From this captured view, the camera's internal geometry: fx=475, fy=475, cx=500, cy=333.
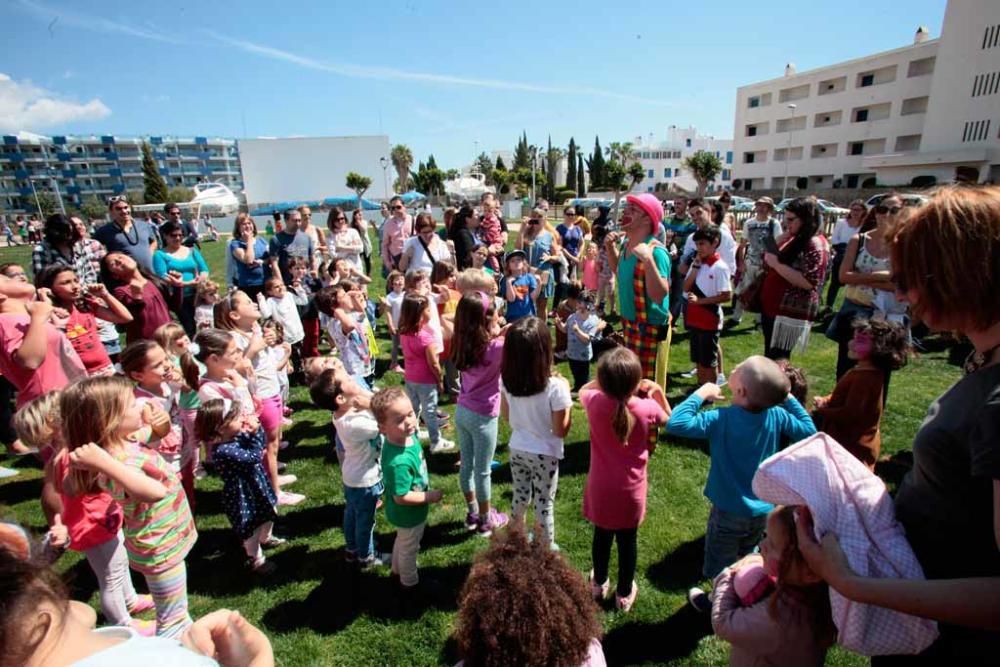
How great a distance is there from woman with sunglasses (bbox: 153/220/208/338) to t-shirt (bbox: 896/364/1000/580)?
7099 millimetres

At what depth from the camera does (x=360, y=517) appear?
3195 mm

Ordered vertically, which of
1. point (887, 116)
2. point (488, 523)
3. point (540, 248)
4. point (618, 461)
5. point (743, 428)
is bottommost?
point (488, 523)

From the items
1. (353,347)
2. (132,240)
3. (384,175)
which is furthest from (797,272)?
(384,175)

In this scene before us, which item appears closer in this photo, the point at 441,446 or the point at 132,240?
the point at 441,446

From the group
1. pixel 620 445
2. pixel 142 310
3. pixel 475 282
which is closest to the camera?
pixel 620 445

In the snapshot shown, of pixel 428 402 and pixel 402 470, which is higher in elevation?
pixel 402 470

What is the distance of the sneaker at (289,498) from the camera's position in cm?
409

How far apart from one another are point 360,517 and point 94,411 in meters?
1.61

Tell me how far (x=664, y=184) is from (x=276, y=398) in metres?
91.1

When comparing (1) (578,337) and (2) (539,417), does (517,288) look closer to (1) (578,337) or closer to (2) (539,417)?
(1) (578,337)

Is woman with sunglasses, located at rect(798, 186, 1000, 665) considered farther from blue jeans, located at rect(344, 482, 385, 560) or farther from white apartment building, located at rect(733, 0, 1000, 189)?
white apartment building, located at rect(733, 0, 1000, 189)

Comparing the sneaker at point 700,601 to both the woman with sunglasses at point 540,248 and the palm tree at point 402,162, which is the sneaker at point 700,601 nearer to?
the woman with sunglasses at point 540,248

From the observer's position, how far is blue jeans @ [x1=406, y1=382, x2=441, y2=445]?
4488 millimetres

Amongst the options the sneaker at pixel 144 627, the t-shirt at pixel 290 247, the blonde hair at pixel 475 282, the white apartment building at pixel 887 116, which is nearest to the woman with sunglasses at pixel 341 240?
the t-shirt at pixel 290 247
